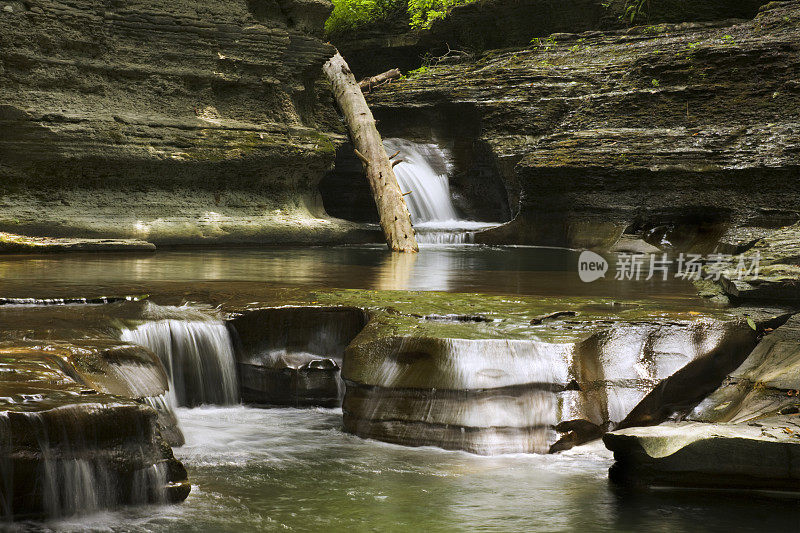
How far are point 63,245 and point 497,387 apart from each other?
879cm

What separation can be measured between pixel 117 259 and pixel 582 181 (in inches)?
322

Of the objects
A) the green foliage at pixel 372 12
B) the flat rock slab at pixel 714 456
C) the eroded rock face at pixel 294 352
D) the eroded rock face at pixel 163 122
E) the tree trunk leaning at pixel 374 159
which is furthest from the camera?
the green foliage at pixel 372 12

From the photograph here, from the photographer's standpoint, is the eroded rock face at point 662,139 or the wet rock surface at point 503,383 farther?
the eroded rock face at point 662,139

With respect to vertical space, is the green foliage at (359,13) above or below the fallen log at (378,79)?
above

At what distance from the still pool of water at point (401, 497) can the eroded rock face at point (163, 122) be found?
381 inches

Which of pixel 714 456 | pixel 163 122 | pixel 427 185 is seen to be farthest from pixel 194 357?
pixel 427 185

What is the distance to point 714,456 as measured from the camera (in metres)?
4.17

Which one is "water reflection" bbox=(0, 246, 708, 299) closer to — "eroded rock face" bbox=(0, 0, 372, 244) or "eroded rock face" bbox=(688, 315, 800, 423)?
"eroded rock face" bbox=(688, 315, 800, 423)

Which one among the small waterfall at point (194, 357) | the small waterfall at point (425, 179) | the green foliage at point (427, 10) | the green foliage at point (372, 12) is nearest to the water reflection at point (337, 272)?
the small waterfall at point (194, 357)

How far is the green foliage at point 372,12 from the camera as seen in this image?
22172 mm

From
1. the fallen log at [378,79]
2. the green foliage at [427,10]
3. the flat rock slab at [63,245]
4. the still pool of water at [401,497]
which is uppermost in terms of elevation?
the green foliage at [427,10]

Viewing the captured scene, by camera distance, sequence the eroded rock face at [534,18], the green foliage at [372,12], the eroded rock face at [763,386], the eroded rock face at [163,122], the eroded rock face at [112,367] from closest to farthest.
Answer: the eroded rock face at [112,367] < the eroded rock face at [763,386] < the eroded rock face at [163,122] < the eroded rock face at [534,18] < the green foliage at [372,12]

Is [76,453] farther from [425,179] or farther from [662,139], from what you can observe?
[425,179]

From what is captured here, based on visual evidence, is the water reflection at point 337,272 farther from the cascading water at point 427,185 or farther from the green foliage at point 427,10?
the green foliage at point 427,10
